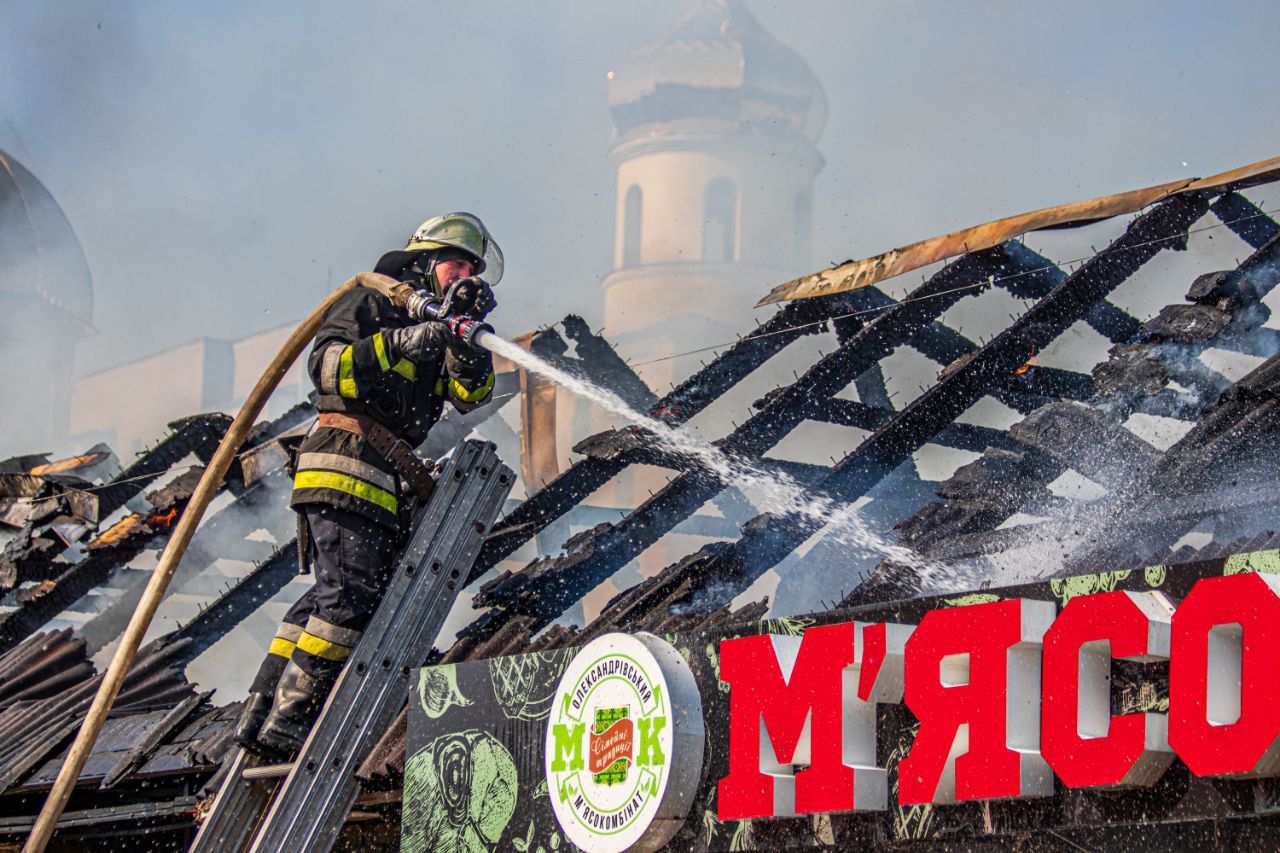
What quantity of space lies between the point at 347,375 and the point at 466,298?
0.52 meters

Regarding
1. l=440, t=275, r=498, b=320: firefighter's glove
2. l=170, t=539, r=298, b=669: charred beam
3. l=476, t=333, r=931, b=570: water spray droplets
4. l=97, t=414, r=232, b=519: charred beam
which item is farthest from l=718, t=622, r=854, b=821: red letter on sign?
l=97, t=414, r=232, b=519: charred beam

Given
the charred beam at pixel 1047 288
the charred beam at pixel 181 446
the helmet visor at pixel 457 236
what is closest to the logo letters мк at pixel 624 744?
the helmet visor at pixel 457 236

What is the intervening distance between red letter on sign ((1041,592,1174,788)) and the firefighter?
2.38 metres

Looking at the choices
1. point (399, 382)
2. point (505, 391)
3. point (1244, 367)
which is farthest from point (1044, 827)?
point (1244, 367)

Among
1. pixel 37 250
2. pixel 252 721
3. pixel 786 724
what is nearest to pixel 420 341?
pixel 252 721

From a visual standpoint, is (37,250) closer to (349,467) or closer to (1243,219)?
(349,467)

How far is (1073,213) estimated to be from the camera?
5.92m

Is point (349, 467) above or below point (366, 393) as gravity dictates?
below

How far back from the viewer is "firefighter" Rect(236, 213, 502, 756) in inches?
202

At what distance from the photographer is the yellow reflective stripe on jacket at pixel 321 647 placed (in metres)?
5.17

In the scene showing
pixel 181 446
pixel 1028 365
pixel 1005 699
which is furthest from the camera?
pixel 181 446

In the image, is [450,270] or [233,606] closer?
[450,270]

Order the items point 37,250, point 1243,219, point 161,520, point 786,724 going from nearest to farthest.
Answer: point 786,724
point 1243,219
point 161,520
point 37,250

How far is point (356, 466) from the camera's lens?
17.5 ft
